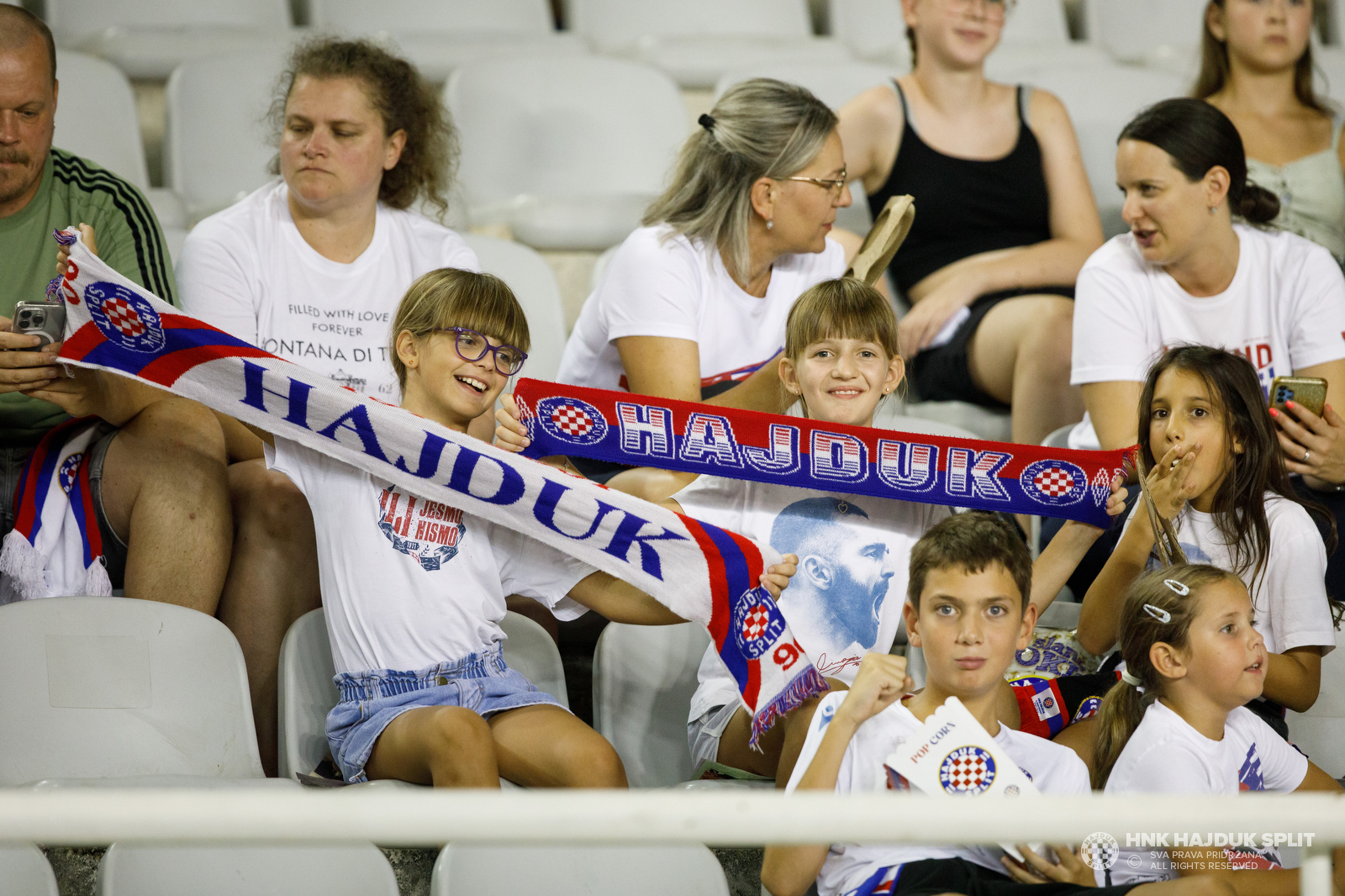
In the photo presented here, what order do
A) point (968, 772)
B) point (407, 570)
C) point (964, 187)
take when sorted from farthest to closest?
point (964, 187), point (407, 570), point (968, 772)

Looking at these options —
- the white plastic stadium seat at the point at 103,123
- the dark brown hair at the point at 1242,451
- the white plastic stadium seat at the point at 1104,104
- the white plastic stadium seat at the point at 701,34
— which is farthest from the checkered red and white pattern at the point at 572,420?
the white plastic stadium seat at the point at 701,34

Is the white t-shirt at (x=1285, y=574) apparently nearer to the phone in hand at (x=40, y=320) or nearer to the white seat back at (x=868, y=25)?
the phone in hand at (x=40, y=320)

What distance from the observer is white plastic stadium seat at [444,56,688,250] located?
3.67m

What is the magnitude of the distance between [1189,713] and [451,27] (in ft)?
10.2

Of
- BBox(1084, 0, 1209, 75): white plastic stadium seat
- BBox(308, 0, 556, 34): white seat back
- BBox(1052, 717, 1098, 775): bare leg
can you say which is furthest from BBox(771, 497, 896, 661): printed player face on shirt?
BBox(1084, 0, 1209, 75): white plastic stadium seat

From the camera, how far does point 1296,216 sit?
3301 millimetres

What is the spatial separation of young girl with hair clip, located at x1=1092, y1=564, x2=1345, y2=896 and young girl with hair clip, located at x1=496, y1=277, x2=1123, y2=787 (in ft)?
0.92

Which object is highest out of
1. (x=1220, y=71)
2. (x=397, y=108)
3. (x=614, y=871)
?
(x=1220, y=71)

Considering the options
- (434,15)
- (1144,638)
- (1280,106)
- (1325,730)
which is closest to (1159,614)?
(1144,638)

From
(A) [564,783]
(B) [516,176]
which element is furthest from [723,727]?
(B) [516,176]

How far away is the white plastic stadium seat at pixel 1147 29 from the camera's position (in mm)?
4426

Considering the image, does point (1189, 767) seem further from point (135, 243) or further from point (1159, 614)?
point (135, 243)

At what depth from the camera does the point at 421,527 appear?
80.9 inches

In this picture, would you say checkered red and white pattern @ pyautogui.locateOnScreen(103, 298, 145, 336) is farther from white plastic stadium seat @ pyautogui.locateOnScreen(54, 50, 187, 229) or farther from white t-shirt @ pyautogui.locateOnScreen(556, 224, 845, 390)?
white plastic stadium seat @ pyautogui.locateOnScreen(54, 50, 187, 229)
